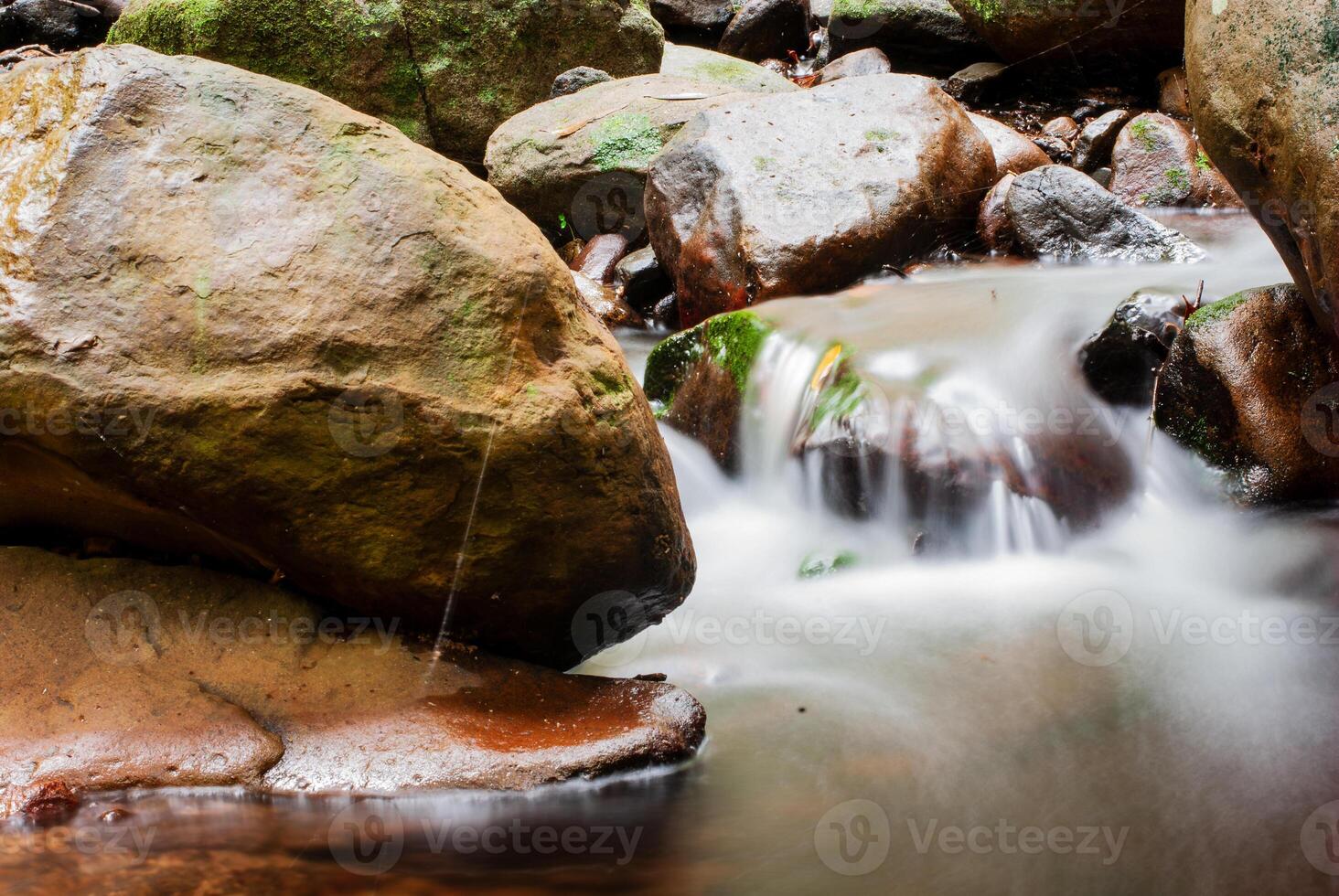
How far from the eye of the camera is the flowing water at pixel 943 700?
253cm

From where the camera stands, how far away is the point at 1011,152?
8.16 m

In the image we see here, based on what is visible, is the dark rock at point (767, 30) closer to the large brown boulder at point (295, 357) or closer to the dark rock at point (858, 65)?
the dark rock at point (858, 65)

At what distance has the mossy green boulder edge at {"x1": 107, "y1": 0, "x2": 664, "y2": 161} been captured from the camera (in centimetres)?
924

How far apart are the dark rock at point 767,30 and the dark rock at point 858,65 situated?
2.15 metres

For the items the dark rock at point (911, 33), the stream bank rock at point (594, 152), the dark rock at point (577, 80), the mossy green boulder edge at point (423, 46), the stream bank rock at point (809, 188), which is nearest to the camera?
the stream bank rock at point (809, 188)

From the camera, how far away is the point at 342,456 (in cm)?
273

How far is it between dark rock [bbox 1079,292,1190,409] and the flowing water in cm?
10

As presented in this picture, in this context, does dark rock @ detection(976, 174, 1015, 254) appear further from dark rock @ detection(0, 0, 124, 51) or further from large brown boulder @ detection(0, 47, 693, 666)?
dark rock @ detection(0, 0, 124, 51)

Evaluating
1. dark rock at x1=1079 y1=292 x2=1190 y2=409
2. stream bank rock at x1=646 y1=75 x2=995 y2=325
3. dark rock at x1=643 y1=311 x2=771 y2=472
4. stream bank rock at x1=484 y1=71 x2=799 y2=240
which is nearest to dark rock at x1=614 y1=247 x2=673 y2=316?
stream bank rock at x1=646 y1=75 x2=995 y2=325

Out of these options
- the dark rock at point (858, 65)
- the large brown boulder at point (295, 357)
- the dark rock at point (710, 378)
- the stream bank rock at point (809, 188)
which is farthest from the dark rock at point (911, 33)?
the large brown boulder at point (295, 357)

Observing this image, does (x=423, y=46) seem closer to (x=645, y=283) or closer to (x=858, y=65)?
(x=645, y=283)

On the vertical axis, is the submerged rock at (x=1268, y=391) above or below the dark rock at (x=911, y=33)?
below

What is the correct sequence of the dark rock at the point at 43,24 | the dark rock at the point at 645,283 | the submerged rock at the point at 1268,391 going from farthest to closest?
the dark rock at the point at 43,24 < the dark rock at the point at 645,283 < the submerged rock at the point at 1268,391

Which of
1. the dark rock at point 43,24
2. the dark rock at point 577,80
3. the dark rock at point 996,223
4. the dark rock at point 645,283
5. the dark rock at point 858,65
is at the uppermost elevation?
the dark rock at point 43,24
